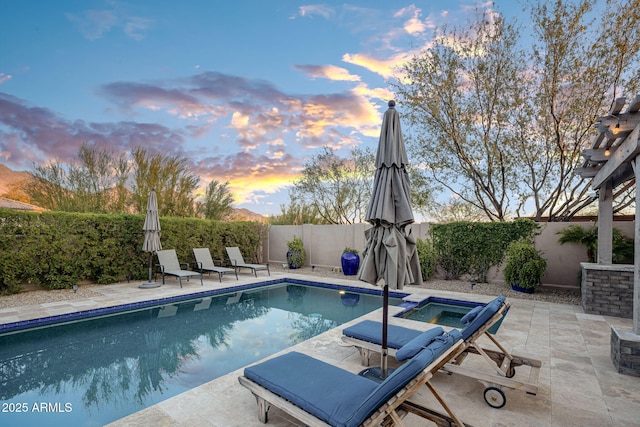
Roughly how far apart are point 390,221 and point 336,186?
47.3 ft

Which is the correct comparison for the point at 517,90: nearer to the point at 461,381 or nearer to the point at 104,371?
the point at 461,381

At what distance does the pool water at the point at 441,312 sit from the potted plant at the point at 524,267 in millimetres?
1807

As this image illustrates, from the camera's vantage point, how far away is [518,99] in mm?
9789

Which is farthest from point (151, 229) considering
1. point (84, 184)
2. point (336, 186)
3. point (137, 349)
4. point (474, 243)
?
point (336, 186)

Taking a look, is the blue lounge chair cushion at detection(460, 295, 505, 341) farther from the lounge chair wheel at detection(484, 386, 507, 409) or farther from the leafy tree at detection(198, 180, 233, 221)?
the leafy tree at detection(198, 180, 233, 221)

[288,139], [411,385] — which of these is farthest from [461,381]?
[288,139]

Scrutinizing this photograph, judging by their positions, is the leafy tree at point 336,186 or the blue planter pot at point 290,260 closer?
the blue planter pot at point 290,260

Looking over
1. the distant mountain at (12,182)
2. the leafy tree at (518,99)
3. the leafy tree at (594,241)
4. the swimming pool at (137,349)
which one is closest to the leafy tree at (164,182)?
the distant mountain at (12,182)

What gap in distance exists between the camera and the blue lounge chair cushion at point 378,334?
363cm

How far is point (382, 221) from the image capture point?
3.27 metres

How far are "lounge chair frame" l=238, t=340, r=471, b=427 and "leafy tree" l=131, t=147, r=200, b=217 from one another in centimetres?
1182

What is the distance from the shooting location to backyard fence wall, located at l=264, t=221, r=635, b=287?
27.2ft

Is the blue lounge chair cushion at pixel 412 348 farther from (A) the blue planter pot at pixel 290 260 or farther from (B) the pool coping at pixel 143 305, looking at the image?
(A) the blue planter pot at pixel 290 260

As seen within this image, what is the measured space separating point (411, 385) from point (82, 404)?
3302 mm
